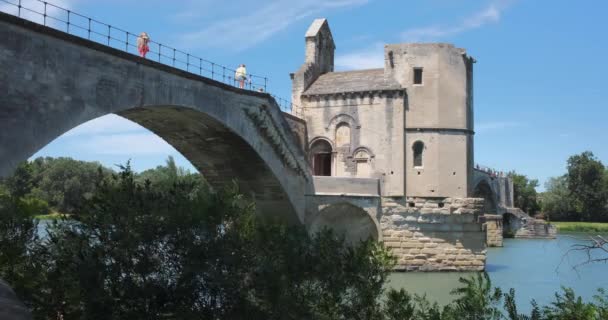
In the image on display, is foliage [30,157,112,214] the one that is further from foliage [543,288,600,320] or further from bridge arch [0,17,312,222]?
foliage [543,288,600,320]

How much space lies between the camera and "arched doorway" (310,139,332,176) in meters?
32.0

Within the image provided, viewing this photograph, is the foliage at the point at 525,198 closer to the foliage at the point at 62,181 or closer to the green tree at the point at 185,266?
the foliage at the point at 62,181

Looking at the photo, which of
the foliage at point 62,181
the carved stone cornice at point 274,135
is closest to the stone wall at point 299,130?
the carved stone cornice at point 274,135

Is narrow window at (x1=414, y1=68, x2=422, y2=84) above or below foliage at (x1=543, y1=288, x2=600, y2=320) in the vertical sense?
above

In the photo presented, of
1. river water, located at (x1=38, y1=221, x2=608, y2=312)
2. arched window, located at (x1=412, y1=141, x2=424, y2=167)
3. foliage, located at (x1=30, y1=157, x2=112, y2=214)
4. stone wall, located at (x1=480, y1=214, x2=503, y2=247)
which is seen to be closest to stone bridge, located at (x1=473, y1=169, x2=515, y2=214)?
stone wall, located at (x1=480, y1=214, x2=503, y2=247)

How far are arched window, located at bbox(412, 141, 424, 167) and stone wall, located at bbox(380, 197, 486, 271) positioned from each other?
Answer: 175 centimetres

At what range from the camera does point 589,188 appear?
257ft

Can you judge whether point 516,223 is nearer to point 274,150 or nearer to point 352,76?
point 352,76

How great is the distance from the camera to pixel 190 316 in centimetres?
878

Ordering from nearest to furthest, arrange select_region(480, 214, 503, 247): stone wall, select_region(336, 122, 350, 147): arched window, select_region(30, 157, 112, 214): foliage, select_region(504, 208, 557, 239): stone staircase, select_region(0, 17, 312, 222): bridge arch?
select_region(0, 17, 312, 222): bridge arch, select_region(336, 122, 350, 147): arched window, select_region(480, 214, 503, 247): stone wall, select_region(504, 208, 557, 239): stone staircase, select_region(30, 157, 112, 214): foliage

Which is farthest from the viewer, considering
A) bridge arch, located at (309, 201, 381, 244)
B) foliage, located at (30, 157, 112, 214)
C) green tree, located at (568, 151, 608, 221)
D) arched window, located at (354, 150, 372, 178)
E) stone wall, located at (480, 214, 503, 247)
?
green tree, located at (568, 151, 608, 221)

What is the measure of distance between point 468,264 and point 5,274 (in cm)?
2249

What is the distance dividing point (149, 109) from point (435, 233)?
1508 cm

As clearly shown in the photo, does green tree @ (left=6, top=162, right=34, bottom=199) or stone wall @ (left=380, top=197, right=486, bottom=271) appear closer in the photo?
stone wall @ (left=380, top=197, right=486, bottom=271)
